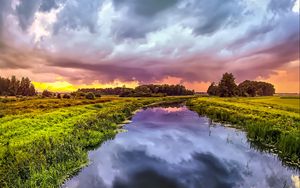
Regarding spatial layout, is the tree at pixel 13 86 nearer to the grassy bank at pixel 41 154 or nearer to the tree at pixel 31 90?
the tree at pixel 31 90

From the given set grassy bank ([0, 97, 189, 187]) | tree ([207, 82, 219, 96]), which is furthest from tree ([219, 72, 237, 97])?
grassy bank ([0, 97, 189, 187])

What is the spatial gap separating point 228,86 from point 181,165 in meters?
86.6

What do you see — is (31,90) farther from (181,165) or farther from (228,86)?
(181,165)

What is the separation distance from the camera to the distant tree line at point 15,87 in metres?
106

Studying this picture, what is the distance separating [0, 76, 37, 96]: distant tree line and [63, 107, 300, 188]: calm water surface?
97025mm

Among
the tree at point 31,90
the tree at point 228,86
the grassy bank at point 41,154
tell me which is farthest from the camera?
the tree at point 31,90

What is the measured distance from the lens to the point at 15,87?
106m

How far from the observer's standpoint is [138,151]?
774 inches

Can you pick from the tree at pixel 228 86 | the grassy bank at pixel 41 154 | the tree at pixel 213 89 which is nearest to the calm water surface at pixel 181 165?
the grassy bank at pixel 41 154

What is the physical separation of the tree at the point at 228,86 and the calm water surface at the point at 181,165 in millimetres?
75062

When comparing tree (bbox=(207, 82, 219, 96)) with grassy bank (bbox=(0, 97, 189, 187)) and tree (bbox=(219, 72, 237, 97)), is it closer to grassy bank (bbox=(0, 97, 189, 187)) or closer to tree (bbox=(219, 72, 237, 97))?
tree (bbox=(219, 72, 237, 97))

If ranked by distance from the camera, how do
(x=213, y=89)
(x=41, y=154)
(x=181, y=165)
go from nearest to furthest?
1. (x=41, y=154)
2. (x=181, y=165)
3. (x=213, y=89)

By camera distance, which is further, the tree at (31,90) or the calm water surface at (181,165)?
the tree at (31,90)

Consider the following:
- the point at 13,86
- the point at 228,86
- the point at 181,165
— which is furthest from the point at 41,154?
the point at 13,86
